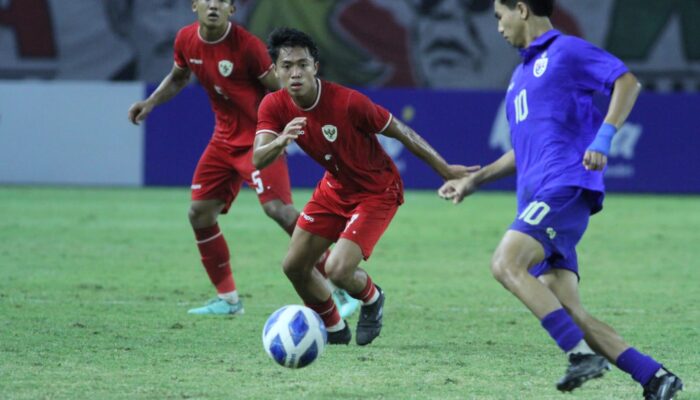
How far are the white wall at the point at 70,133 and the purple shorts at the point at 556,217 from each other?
52.9ft

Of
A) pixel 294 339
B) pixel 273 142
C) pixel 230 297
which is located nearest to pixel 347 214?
pixel 273 142

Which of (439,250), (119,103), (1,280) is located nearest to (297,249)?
(1,280)

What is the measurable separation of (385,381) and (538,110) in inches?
60.6

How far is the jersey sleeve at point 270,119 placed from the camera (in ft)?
22.9

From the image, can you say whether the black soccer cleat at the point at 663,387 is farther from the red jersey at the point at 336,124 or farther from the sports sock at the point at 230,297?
the sports sock at the point at 230,297

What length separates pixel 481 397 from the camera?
573cm

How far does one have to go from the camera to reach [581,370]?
17.2ft

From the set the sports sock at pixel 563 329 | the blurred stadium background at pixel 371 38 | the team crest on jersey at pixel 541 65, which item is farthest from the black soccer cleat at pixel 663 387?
the blurred stadium background at pixel 371 38

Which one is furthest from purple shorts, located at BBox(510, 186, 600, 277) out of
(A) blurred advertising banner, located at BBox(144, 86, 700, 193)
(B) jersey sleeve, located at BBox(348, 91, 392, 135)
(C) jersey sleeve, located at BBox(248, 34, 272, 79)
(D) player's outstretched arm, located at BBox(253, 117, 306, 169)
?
(A) blurred advertising banner, located at BBox(144, 86, 700, 193)

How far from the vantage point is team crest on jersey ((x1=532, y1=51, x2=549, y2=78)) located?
5.74 metres

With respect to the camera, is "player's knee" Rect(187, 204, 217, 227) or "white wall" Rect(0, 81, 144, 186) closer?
"player's knee" Rect(187, 204, 217, 227)

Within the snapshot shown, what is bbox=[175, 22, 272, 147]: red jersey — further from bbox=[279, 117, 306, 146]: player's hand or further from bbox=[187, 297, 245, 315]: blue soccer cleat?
bbox=[279, 117, 306, 146]: player's hand

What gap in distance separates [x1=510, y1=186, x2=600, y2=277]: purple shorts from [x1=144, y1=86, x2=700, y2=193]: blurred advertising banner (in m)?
14.9

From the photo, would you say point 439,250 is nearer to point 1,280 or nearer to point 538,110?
point 1,280
